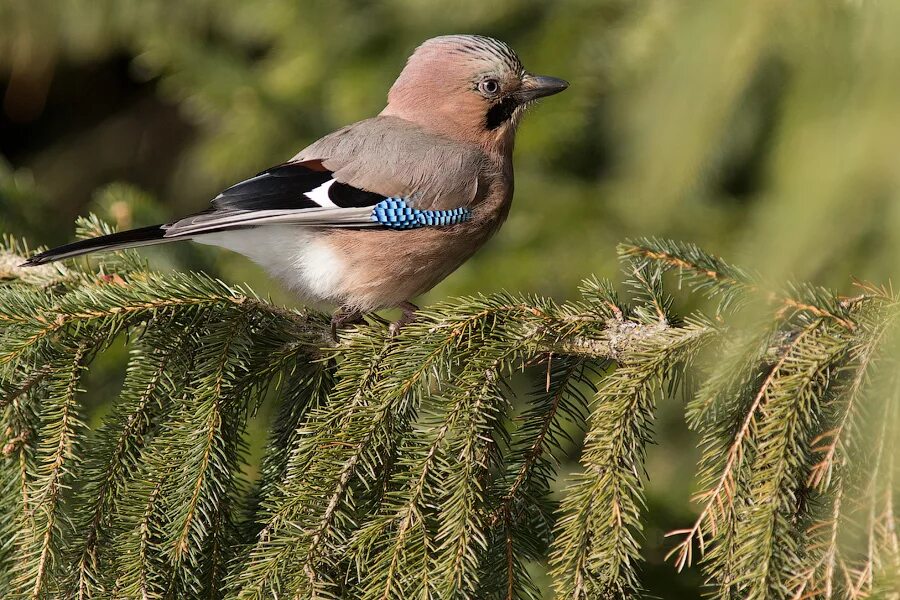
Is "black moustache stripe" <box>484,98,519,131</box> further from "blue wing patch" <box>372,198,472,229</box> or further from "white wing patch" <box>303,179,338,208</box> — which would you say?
"white wing patch" <box>303,179,338,208</box>

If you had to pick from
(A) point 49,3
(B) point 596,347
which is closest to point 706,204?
(B) point 596,347

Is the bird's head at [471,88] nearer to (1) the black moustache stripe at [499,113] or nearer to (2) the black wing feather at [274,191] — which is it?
(1) the black moustache stripe at [499,113]

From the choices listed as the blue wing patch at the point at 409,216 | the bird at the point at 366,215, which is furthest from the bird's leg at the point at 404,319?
the blue wing patch at the point at 409,216

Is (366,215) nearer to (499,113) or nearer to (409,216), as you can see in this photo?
(409,216)

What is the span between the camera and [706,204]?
13.3 feet

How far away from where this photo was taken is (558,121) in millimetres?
3943

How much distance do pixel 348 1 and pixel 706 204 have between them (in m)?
1.80

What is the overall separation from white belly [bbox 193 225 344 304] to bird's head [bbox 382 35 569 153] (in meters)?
0.71

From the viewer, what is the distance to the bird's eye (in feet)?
11.2

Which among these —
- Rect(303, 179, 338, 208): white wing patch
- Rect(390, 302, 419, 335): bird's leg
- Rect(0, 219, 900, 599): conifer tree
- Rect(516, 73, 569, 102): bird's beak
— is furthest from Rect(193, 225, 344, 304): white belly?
Rect(516, 73, 569, 102): bird's beak

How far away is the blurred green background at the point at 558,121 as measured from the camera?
98 cm

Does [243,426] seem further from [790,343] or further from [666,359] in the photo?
[790,343]

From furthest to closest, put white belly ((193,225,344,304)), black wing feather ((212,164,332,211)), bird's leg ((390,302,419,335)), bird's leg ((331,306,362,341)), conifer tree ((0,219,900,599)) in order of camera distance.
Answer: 1. white belly ((193,225,344,304))
2. black wing feather ((212,164,332,211))
3. bird's leg ((331,306,362,341))
4. bird's leg ((390,302,419,335))
5. conifer tree ((0,219,900,599))

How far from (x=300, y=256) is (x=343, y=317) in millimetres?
390
